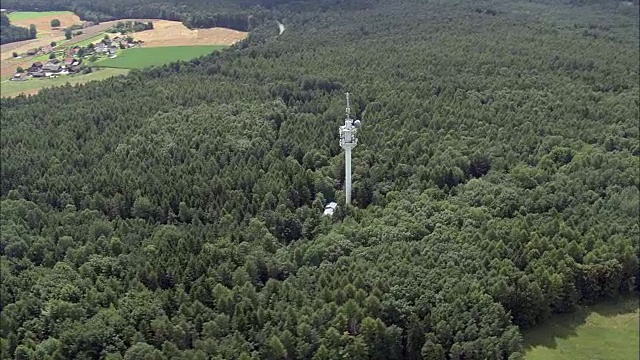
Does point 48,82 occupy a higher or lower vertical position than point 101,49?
lower

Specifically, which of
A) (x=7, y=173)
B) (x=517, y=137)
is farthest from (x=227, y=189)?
(x=517, y=137)

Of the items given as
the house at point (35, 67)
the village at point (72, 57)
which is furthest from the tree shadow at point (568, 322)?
the house at point (35, 67)

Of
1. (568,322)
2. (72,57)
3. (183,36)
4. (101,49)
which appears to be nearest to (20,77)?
(72,57)

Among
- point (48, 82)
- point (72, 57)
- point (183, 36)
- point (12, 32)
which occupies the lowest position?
point (48, 82)

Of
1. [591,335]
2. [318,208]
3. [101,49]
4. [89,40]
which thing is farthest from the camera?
[89,40]

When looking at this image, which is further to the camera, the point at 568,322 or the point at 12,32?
the point at 12,32

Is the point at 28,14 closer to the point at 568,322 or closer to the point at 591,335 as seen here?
the point at 568,322
